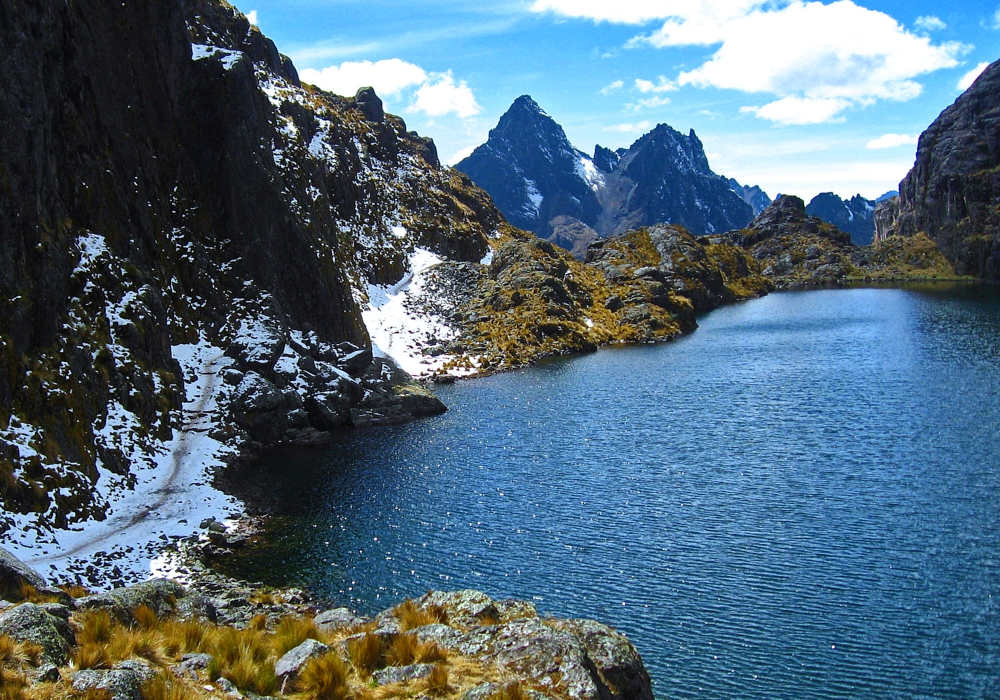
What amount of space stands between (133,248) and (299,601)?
136ft

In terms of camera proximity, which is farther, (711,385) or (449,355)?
(449,355)

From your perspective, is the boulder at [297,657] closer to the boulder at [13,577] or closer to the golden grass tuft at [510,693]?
the golden grass tuft at [510,693]

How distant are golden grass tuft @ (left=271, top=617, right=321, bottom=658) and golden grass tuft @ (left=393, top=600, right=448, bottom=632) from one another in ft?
10.4

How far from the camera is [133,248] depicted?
202ft

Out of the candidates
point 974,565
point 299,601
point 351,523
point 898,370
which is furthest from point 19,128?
point 898,370

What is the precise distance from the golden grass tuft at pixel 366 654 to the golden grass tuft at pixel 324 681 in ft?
4.31

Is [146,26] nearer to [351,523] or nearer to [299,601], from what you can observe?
[351,523]

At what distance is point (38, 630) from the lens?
653 inches

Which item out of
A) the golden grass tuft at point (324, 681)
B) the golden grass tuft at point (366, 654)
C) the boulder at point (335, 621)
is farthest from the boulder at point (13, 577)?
the golden grass tuft at point (324, 681)

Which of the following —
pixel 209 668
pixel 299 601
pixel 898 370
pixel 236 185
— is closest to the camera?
pixel 209 668

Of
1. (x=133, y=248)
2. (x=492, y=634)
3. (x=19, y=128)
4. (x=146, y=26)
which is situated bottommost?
(x=492, y=634)

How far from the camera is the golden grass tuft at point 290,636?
802 inches

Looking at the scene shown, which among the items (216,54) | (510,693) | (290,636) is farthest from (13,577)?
(216,54)

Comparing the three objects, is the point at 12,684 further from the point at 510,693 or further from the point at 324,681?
the point at 510,693
